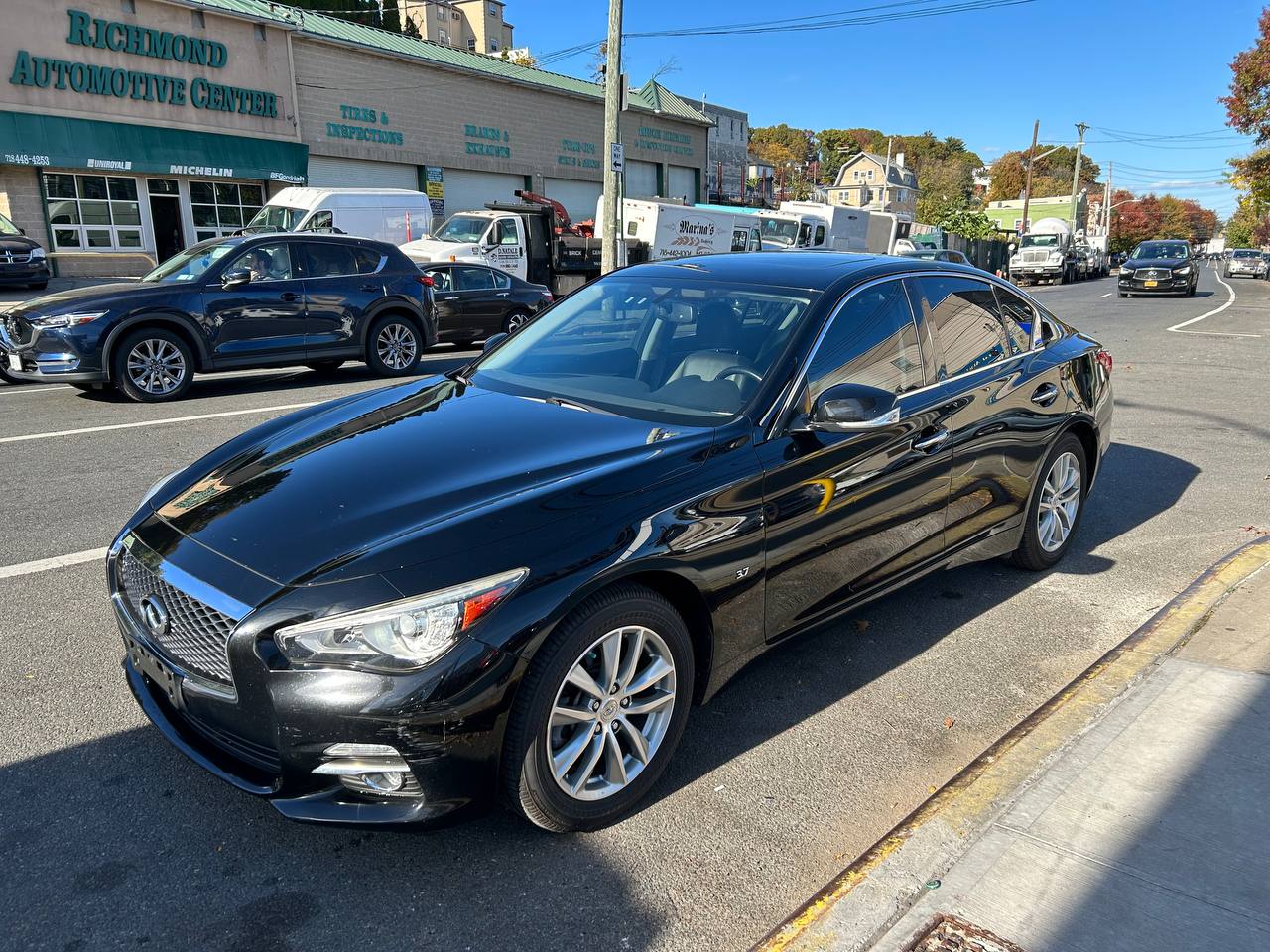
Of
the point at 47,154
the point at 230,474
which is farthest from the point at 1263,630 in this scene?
the point at 47,154

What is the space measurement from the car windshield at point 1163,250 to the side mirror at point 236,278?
93.4 ft

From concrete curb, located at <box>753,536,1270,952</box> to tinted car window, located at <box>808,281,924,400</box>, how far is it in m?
1.36

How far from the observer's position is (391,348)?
37.8 ft

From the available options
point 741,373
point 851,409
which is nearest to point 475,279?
point 741,373

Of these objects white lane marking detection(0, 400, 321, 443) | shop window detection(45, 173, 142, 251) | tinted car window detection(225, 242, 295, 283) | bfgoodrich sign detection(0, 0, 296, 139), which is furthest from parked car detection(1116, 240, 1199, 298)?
shop window detection(45, 173, 142, 251)

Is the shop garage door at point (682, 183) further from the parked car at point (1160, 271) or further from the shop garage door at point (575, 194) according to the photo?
the parked car at point (1160, 271)

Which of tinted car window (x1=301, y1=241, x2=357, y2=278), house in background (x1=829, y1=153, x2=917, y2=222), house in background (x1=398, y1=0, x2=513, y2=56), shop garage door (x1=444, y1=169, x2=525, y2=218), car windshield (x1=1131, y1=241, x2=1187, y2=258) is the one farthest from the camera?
house in background (x1=829, y1=153, x2=917, y2=222)

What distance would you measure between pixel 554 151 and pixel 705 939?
1517 inches

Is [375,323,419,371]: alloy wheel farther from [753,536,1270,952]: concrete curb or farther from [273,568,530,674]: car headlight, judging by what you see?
[273,568,530,674]: car headlight

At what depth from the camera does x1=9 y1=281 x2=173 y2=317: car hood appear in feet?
30.1

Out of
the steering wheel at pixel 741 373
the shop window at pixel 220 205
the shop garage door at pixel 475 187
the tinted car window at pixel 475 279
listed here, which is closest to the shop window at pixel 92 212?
the shop window at pixel 220 205

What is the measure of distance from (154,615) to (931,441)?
2868 millimetres

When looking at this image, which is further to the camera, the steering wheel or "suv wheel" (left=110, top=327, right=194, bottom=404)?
"suv wheel" (left=110, top=327, right=194, bottom=404)

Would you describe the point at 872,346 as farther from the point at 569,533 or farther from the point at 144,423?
the point at 144,423
